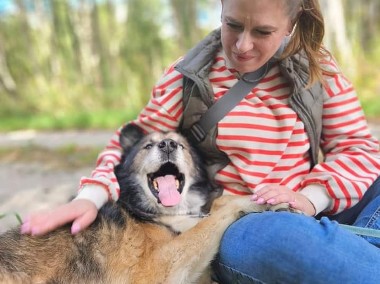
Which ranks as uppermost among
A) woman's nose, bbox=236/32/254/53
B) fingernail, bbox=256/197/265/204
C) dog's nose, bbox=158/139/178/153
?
woman's nose, bbox=236/32/254/53

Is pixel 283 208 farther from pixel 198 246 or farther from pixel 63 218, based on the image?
pixel 63 218

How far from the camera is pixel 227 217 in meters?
2.20

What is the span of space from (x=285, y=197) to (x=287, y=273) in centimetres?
44

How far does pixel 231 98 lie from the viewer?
2.32m

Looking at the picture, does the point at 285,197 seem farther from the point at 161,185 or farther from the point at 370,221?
the point at 161,185

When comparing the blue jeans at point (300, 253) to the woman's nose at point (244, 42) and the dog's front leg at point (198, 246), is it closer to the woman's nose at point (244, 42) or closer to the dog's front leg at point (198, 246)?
the dog's front leg at point (198, 246)

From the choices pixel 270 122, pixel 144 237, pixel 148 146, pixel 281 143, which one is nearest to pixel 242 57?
pixel 270 122

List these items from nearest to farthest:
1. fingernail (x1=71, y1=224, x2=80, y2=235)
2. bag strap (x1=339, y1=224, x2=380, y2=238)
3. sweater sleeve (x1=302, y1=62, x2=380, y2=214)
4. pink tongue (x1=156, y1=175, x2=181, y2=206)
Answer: bag strap (x1=339, y1=224, x2=380, y2=238) < fingernail (x1=71, y1=224, x2=80, y2=235) < sweater sleeve (x1=302, y1=62, x2=380, y2=214) < pink tongue (x1=156, y1=175, x2=181, y2=206)

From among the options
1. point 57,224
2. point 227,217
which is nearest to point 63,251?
point 57,224

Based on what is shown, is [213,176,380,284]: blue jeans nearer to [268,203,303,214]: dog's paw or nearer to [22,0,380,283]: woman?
[22,0,380,283]: woman

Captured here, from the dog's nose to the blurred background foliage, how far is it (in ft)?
19.8

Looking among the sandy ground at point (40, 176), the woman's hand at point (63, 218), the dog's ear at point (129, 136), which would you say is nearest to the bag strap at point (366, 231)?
the woman's hand at point (63, 218)

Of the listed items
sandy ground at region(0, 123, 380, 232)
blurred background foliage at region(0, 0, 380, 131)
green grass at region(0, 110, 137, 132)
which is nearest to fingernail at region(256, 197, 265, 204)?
sandy ground at region(0, 123, 380, 232)

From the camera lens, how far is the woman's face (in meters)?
1.97
